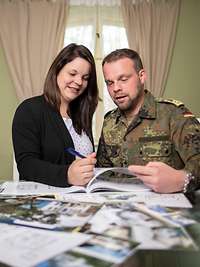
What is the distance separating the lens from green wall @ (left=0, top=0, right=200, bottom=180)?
3652 millimetres

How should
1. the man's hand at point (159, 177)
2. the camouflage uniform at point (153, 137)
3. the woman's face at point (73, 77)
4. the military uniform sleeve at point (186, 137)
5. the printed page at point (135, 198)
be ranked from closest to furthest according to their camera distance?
the printed page at point (135, 198) → the man's hand at point (159, 177) → the military uniform sleeve at point (186, 137) → the camouflage uniform at point (153, 137) → the woman's face at point (73, 77)

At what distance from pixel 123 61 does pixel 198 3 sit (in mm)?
2746

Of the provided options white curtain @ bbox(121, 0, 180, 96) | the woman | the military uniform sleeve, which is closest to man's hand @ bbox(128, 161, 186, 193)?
the military uniform sleeve

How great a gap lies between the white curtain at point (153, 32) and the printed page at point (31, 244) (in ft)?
10.3

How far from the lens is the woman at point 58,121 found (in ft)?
3.92

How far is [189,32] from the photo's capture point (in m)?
3.71

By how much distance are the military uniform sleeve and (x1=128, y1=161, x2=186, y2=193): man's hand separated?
14 cm

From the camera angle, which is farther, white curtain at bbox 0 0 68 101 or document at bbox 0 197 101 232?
white curtain at bbox 0 0 68 101

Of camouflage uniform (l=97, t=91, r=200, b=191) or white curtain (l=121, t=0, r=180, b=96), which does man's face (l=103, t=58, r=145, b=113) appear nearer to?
camouflage uniform (l=97, t=91, r=200, b=191)

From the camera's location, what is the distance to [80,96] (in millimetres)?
1570

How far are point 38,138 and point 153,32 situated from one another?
268cm

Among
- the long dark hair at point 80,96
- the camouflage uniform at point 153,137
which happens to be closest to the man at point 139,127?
the camouflage uniform at point 153,137

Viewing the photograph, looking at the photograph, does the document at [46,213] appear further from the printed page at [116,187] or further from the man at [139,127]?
the man at [139,127]

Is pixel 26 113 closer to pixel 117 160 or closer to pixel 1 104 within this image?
pixel 117 160
